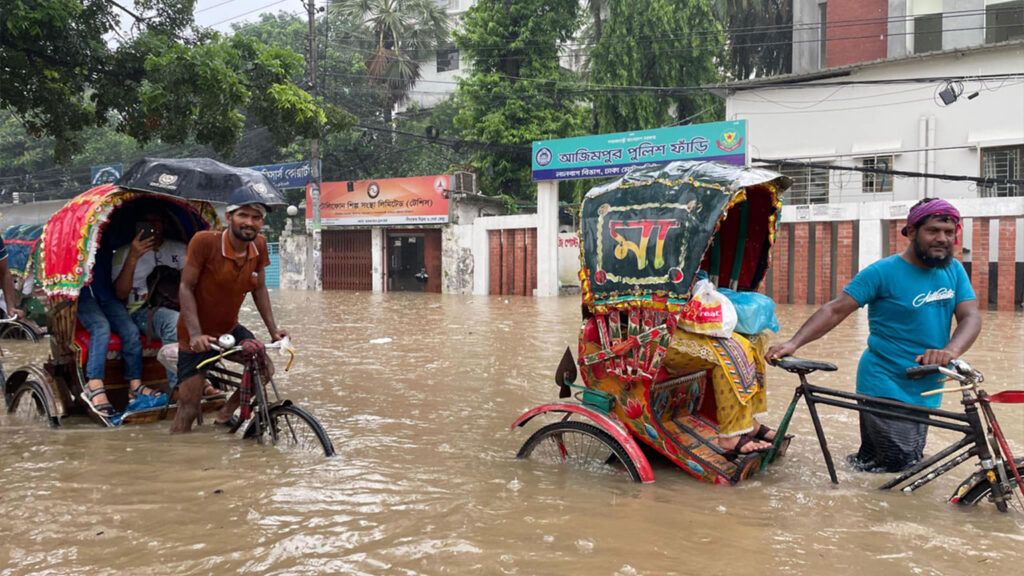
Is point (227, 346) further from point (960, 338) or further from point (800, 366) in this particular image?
point (960, 338)

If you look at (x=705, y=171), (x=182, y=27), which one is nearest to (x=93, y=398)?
(x=705, y=171)

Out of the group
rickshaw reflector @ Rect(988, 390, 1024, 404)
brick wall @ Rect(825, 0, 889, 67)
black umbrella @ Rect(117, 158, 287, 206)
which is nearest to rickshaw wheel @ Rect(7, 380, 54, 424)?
black umbrella @ Rect(117, 158, 287, 206)

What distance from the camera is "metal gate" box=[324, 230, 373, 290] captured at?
2731cm

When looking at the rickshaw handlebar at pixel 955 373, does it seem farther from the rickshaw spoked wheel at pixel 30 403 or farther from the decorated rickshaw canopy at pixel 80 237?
the rickshaw spoked wheel at pixel 30 403

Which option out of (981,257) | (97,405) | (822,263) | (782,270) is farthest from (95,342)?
(981,257)

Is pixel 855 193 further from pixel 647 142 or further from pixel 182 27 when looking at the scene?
pixel 182 27

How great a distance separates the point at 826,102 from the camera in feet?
67.6

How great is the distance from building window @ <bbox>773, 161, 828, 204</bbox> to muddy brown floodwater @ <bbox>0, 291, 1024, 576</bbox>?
15.4 m

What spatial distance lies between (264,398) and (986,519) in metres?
4.16

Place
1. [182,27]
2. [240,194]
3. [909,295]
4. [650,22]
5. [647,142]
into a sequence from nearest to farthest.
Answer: [909,295], [240,194], [182,27], [647,142], [650,22]

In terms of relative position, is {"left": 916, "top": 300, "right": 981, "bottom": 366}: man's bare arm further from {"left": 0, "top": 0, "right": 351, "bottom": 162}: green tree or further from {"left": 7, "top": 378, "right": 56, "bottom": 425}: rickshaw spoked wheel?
{"left": 0, "top": 0, "right": 351, "bottom": 162}: green tree

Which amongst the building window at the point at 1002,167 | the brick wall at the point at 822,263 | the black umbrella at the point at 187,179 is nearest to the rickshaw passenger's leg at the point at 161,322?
the black umbrella at the point at 187,179

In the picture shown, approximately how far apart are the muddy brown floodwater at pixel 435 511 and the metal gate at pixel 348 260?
21.3 m

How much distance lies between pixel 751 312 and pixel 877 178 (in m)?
Answer: 18.2
